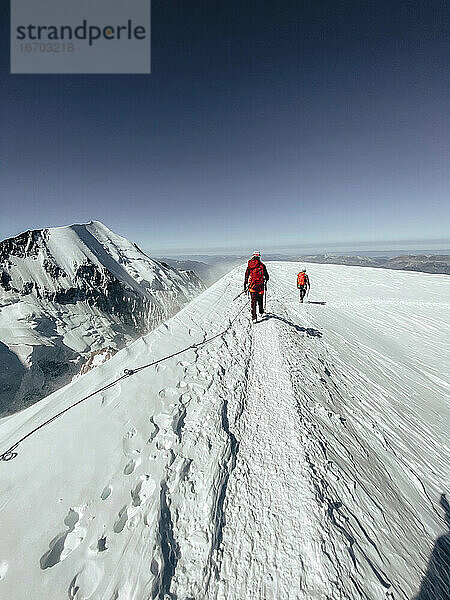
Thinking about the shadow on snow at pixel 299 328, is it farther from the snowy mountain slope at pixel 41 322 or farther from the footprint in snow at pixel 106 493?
the snowy mountain slope at pixel 41 322

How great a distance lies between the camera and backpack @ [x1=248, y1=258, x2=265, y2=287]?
29.8 ft

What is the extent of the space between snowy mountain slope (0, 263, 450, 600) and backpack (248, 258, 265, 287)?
3551 mm

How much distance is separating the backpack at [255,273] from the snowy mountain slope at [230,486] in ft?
11.7

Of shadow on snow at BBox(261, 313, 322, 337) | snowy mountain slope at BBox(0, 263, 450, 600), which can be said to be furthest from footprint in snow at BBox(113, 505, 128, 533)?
shadow on snow at BBox(261, 313, 322, 337)

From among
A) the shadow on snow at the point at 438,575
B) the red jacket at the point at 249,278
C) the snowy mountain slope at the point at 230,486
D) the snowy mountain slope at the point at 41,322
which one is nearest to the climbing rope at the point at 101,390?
the snowy mountain slope at the point at 230,486

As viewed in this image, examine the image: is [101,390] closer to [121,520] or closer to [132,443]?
[132,443]

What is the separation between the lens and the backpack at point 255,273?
29.8 ft

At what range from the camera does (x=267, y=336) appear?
319 inches

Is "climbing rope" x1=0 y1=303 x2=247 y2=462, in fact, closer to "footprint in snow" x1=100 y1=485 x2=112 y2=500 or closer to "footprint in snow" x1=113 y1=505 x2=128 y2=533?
"footprint in snow" x1=100 y1=485 x2=112 y2=500

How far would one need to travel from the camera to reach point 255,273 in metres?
9.13

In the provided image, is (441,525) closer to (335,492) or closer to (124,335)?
(335,492)

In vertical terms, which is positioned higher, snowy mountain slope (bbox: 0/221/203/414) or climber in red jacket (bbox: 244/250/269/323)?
climber in red jacket (bbox: 244/250/269/323)

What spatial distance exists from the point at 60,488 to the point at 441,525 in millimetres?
4649

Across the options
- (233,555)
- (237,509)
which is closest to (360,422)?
(237,509)
